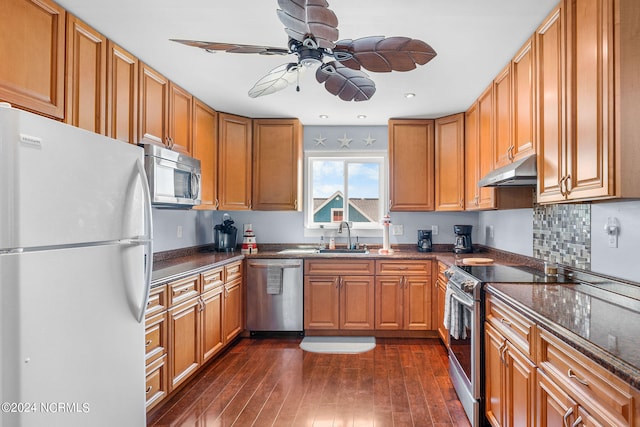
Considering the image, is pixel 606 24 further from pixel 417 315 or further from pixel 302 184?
pixel 302 184

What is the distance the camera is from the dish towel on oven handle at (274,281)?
3.72 meters

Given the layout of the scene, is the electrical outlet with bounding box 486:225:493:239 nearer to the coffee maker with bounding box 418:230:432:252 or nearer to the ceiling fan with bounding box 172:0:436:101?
the coffee maker with bounding box 418:230:432:252

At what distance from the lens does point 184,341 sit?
8.48ft

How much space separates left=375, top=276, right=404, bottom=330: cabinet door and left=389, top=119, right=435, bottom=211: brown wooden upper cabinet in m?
0.80

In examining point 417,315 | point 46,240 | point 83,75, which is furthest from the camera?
point 417,315

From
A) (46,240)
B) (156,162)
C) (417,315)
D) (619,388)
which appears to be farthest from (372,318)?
(46,240)

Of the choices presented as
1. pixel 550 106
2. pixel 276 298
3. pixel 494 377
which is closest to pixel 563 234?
pixel 550 106

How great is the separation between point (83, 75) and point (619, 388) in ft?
8.58

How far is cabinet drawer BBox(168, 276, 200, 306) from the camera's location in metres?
2.41

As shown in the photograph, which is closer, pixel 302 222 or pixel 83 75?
pixel 83 75

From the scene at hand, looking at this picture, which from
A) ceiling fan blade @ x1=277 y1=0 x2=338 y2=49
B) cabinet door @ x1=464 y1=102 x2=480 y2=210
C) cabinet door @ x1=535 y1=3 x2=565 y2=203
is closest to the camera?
ceiling fan blade @ x1=277 y1=0 x2=338 y2=49

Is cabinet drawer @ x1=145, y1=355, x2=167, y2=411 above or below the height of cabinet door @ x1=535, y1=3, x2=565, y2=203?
below

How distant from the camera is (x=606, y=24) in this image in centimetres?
147

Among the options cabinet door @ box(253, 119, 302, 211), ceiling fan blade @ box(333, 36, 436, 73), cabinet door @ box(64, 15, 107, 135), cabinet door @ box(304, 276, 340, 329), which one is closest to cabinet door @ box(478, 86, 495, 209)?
ceiling fan blade @ box(333, 36, 436, 73)
